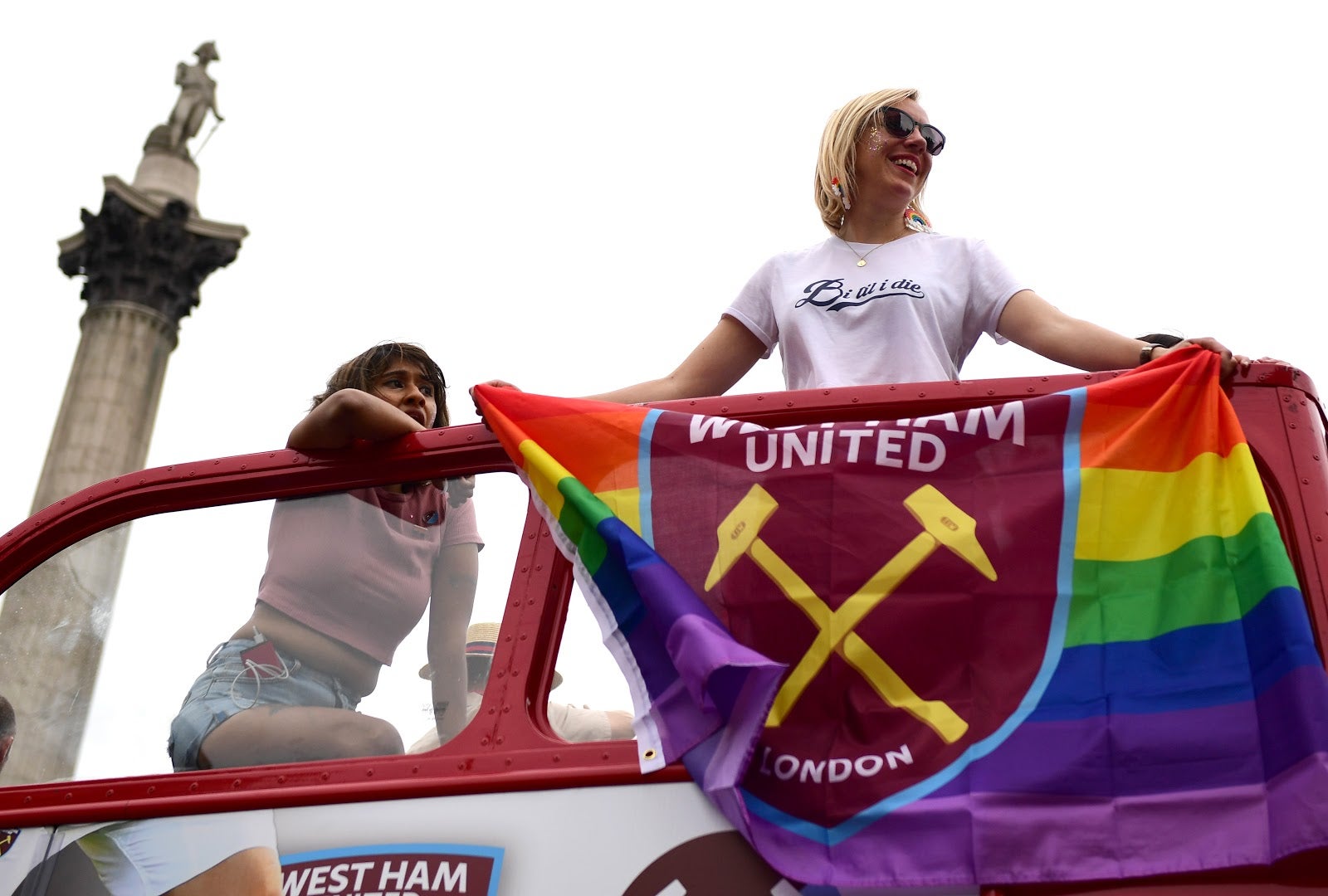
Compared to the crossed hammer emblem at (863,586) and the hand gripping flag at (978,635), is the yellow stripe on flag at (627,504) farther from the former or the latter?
the crossed hammer emblem at (863,586)

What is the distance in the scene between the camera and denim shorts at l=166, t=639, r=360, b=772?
347 centimetres

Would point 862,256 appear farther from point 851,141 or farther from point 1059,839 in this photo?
point 1059,839

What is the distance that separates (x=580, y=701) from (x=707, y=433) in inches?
27.4

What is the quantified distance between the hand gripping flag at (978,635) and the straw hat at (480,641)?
30 centimetres

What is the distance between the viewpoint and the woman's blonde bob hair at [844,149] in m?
4.12

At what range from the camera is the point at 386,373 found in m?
4.21

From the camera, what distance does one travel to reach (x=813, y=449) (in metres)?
3.18

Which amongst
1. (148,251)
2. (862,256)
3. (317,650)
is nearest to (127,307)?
(148,251)

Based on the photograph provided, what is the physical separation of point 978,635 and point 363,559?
163 centimetres

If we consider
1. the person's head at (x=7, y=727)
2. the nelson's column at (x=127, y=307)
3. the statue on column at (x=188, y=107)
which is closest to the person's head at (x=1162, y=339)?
the person's head at (x=7, y=727)

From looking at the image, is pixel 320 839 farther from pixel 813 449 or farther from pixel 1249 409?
pixel 1249 409

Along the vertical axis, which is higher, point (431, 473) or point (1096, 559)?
point (431, 473)

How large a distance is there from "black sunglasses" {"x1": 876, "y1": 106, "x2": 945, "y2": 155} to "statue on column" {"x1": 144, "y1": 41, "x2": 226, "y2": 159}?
647 inches

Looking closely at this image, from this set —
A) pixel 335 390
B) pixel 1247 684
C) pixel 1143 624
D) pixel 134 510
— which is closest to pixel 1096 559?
pixel 1143 624
